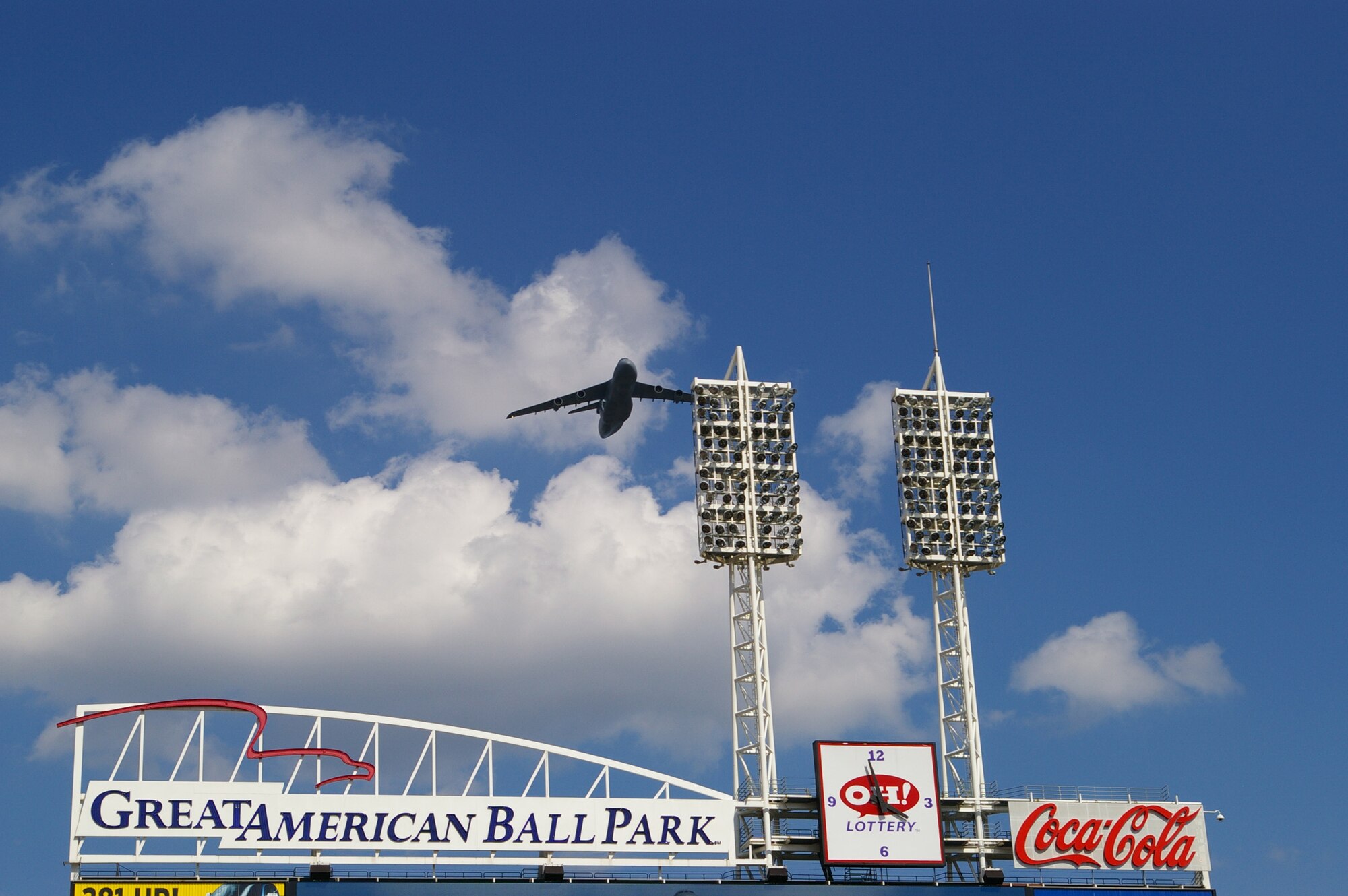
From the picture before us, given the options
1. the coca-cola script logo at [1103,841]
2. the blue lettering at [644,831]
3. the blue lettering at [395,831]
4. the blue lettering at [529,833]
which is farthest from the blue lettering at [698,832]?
the coca-cola script logo at [1103,841]

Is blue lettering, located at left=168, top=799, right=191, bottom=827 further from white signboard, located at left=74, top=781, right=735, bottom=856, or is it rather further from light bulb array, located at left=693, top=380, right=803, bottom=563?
light bulb array, located at left=693, top=380, right=803, bottom=563

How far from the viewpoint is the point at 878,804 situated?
75.8 meters

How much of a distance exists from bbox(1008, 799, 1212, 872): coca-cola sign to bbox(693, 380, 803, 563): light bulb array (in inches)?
590

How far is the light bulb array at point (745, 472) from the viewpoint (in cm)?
8212

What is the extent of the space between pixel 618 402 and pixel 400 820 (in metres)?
19.5

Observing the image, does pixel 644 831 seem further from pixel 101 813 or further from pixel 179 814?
pixel 101 813

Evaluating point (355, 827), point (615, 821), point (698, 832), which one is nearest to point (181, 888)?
point (355, 827)

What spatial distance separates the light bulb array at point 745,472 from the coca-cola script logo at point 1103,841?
1519 cm

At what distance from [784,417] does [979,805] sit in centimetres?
1881

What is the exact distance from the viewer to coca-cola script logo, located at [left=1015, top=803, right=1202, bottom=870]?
77562mm

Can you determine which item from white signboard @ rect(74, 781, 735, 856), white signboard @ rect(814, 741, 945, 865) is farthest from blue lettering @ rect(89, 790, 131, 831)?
white signboard @ rect(814, 741, 945, 865)

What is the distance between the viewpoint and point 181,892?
67562mm

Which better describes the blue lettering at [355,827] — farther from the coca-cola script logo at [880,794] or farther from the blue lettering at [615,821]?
the coca-cola script logo at [880,794]

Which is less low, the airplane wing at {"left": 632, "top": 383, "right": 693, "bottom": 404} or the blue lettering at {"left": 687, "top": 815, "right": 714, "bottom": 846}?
the airplane wing at {"left": 632, "top": 383, "right": 693, "bottom": 404}
